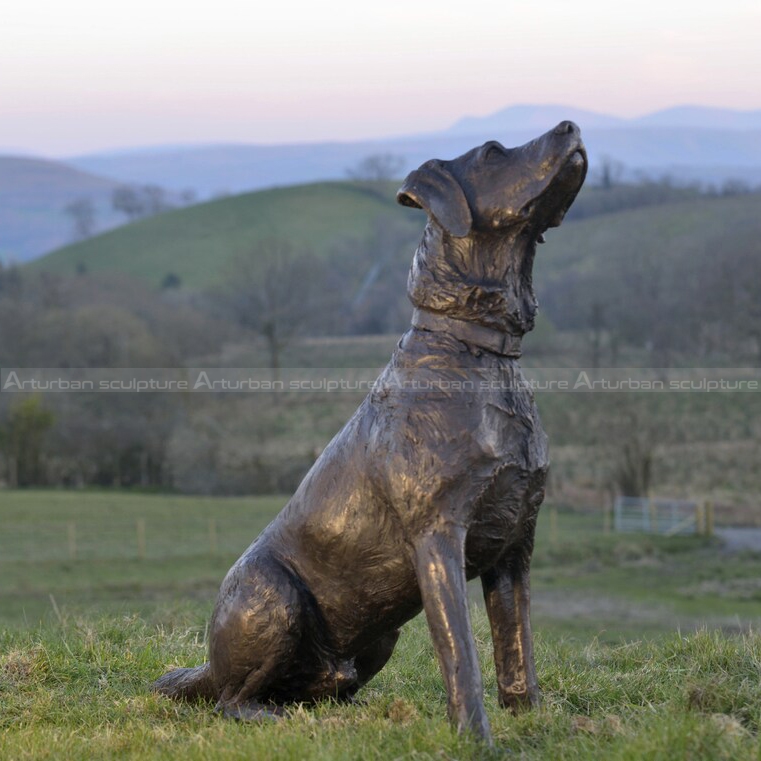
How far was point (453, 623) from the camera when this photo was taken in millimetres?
4359

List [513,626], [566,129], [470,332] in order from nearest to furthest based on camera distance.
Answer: [566,129]
[470,332]
[513,626]

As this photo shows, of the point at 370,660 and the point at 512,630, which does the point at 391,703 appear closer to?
the point at 370,660

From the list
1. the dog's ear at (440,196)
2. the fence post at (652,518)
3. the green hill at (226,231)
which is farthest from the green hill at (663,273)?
the dog's ear at (440,196)

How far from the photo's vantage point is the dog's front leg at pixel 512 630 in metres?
4.97

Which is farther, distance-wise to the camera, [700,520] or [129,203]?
[129,203]

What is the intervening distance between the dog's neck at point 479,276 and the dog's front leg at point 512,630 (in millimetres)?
1125

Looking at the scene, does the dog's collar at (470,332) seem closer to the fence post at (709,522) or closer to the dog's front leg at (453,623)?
the dog's front leg at (453,623)

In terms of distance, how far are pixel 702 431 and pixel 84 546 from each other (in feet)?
71.0

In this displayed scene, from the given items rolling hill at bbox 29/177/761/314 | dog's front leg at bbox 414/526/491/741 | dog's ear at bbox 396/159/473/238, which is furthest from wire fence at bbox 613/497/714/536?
rolling hill at bbox 29/177/761/314

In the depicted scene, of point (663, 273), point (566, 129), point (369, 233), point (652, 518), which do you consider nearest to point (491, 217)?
point (566, 129)

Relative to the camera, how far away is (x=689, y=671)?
588 cm

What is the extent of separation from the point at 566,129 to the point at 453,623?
6.68ft

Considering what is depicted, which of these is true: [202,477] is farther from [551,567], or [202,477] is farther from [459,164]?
[459,164]

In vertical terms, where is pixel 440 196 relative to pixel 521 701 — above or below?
above
